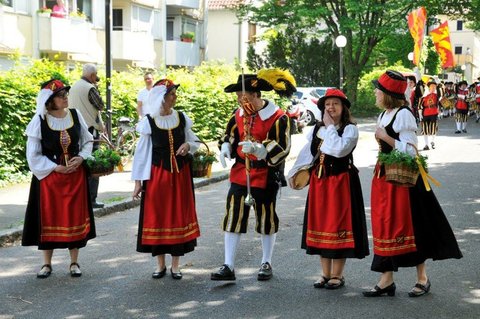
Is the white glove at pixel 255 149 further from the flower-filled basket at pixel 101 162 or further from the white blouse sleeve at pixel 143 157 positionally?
the flower-filled basket at pixel 101 162

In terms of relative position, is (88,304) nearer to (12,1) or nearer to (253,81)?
(253,81)

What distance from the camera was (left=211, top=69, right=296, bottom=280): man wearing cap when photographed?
282 inches

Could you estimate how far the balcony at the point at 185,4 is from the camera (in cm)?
4072

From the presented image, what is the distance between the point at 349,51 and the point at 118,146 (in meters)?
26.5

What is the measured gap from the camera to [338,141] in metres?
6.76

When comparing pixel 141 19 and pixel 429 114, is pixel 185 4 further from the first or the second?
pixel 429 114

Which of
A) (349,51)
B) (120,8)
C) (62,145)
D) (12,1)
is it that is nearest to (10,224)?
(62,145)

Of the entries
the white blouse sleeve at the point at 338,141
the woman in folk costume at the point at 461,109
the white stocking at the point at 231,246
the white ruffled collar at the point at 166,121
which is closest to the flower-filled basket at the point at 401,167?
the white blouse sleeve at the point at 338,141

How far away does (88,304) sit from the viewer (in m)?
6.50

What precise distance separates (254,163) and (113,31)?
29202 mm

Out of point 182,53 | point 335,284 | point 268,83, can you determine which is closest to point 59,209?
point 268,83

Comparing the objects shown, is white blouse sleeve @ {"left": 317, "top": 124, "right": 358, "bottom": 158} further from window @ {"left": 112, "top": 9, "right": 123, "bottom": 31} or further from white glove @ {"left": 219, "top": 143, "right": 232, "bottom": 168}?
window @ {"left": 112, "top": 9, "right": 123, "bottom": 31}

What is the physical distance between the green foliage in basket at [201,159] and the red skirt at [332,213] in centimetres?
121

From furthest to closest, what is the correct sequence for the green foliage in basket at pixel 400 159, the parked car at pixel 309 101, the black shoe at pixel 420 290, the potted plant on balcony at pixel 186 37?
the potted plant on balcony at pixel 186 37 < the parked car at pixel 309 101 < the black shoe at pixel 420 290 < the green foliage in basket at pixel 400 159
